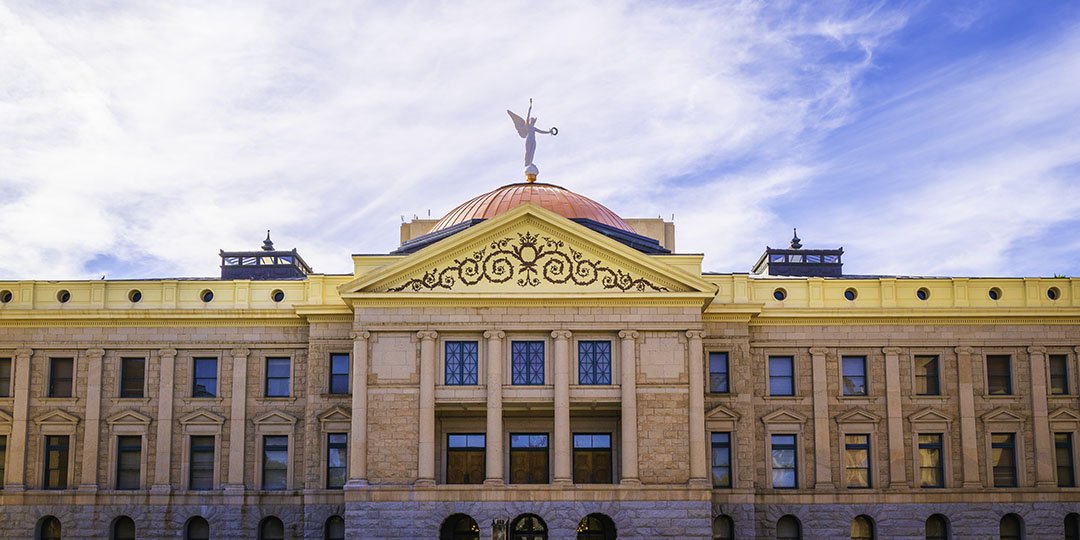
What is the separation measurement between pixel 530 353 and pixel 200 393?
13525 millimetres

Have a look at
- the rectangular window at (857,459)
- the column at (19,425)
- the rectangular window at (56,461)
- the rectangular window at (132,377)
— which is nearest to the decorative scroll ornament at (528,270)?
the rectangular window at (857,459)

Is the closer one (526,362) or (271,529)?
(526,362)

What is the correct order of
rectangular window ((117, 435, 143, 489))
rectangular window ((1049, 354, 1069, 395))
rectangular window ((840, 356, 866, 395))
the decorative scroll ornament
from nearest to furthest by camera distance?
the decorative scroll ornament
rectangular window ((117, 435, 143, 489))
rectangular window ((1049, 354, 1069, 395))
rectangular window ((840, 356, 866, 395))

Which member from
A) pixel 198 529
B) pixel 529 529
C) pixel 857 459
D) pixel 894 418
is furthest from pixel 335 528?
pixel 894 418

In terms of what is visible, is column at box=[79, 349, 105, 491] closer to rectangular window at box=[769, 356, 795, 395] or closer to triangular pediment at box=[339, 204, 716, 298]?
triangular pediment at box=[339, 204, 716, 298]

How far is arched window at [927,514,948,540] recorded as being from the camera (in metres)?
48.8

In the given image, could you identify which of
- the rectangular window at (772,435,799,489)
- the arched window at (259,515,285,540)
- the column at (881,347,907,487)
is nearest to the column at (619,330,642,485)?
the rectangular window at (772,435,799,489)

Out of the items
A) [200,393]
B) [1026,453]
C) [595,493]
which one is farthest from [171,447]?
[1026,453]

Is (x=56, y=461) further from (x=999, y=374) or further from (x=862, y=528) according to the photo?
(x=999, y=374)

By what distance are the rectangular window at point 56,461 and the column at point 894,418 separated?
32.1 meters

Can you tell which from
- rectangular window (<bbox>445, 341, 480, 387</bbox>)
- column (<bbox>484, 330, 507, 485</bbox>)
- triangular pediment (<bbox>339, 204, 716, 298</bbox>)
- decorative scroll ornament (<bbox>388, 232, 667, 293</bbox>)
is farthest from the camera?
decorative scroll ornament (<bbox>388, 232, 667, 293</bbox>)

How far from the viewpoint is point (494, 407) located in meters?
46.2

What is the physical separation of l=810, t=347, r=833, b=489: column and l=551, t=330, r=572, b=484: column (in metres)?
10.0

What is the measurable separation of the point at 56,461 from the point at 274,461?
8.50 meters
